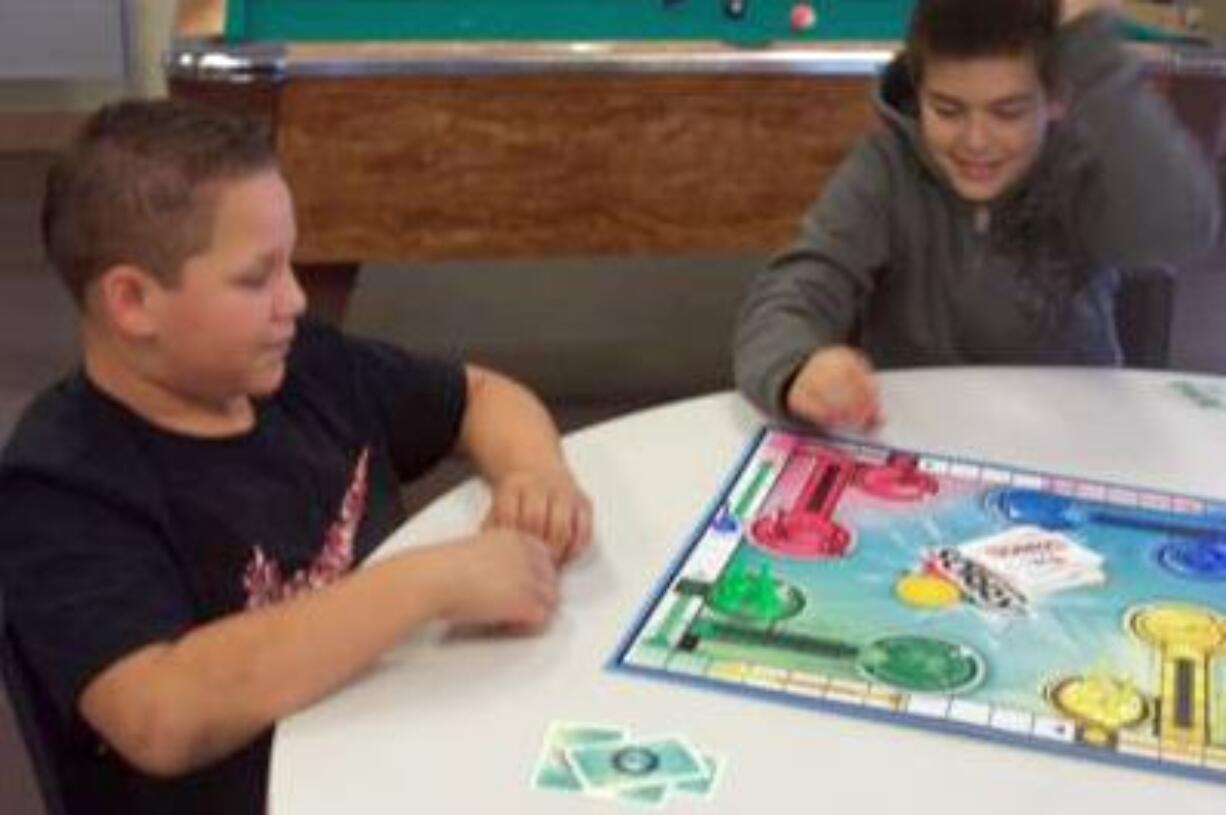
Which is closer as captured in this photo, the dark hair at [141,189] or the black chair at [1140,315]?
the dark hair at [141,189]

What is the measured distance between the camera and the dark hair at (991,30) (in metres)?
1.59

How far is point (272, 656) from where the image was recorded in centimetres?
98

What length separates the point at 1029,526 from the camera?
119 centimetres

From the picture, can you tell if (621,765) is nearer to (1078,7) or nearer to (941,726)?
(941,726)

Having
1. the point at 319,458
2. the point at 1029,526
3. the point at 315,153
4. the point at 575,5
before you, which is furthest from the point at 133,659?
the point at 575,5

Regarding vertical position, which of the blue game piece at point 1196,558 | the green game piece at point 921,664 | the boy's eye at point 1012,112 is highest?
the boy's eye at point 1012,112

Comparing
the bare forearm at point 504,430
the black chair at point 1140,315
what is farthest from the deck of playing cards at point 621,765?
the black chair at point 1140,315

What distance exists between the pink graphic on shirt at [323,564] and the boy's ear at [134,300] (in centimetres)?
17

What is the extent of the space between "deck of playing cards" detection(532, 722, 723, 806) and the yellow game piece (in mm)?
225

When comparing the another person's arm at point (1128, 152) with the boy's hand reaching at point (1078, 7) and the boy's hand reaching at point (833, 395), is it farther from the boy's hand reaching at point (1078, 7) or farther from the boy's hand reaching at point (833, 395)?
the boy's hand reaching at point (833, 395)

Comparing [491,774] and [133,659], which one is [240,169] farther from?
[491,774]

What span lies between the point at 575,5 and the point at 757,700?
192 centimetres

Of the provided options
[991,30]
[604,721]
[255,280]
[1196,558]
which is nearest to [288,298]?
[255,280]

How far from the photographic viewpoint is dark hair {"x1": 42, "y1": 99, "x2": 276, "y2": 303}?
3.87 ft
